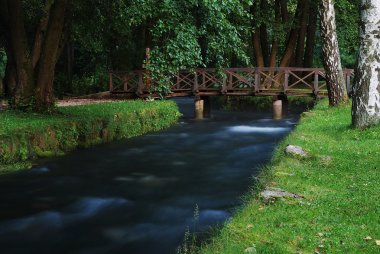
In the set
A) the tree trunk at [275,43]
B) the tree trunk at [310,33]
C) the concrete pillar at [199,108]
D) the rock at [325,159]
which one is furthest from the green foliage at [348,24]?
the rock at [325,159]

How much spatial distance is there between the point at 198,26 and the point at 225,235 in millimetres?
6775

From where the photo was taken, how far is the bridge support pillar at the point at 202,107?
78.7 ft

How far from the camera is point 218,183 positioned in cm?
998

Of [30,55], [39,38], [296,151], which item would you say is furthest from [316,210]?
[39,38]

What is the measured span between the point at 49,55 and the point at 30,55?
1040 mm

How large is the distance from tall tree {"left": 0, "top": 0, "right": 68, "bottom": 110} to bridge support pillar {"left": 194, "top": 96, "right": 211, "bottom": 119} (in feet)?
31.9

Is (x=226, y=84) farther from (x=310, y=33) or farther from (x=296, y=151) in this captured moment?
(x=296, y=151)

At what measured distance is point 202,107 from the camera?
24391 millimetres

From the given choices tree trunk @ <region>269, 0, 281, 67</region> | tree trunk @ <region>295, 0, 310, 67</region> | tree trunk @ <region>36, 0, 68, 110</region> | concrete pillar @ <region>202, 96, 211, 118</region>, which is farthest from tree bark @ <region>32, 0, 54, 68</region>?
tree trunk @ <region>295, 0, 310, 67</region>

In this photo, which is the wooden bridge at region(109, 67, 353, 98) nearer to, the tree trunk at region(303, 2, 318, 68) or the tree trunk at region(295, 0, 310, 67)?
the tree trunk at region(295, 0, 310, 67)

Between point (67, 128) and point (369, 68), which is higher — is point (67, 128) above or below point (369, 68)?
below

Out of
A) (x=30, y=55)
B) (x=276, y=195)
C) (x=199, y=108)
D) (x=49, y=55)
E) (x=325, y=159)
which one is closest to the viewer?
(x=276, y=195)

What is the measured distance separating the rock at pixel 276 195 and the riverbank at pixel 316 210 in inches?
2.5

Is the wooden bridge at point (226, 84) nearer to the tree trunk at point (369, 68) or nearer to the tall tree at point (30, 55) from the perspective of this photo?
the tall tree at point (30, 55)
